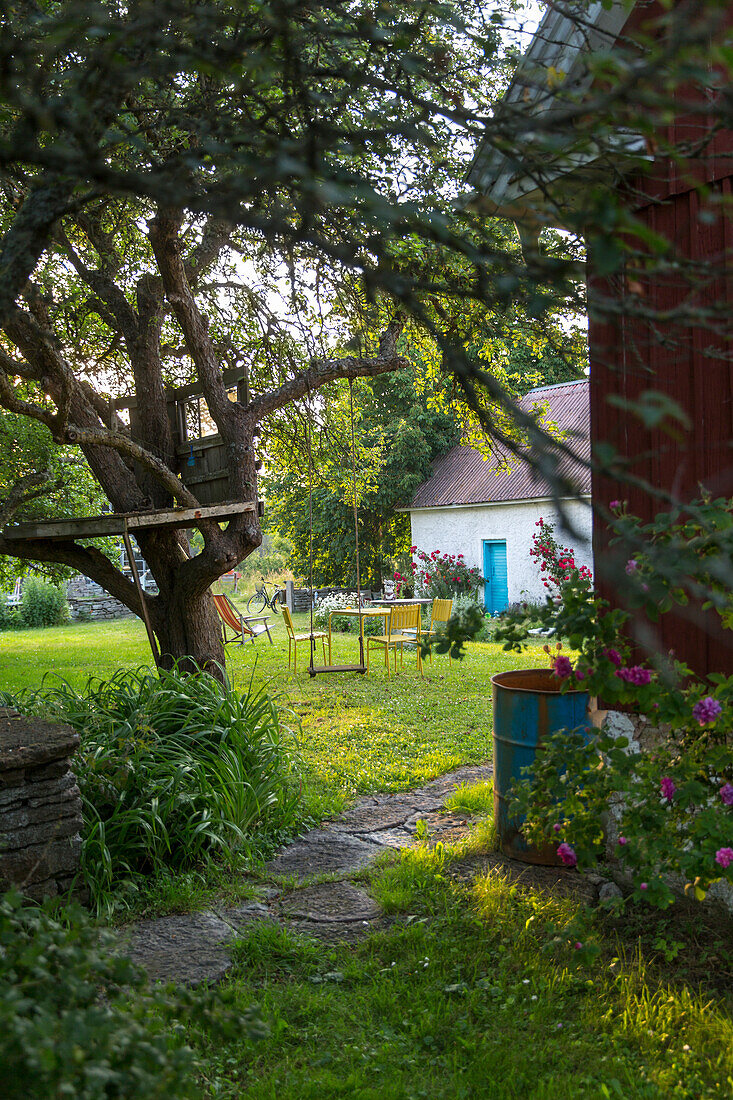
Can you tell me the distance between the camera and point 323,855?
425cm

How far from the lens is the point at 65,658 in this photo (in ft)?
41.9

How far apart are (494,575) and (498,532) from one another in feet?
3.25

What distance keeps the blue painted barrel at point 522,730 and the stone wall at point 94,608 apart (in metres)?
19.2

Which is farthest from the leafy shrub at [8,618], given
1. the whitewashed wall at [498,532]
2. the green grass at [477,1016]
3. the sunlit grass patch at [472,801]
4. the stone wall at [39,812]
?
the green grass at [477,1016]

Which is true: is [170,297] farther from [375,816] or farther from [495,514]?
[495,514]

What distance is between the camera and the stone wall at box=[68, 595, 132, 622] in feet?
72.3

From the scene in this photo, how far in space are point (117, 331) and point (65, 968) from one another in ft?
18.2

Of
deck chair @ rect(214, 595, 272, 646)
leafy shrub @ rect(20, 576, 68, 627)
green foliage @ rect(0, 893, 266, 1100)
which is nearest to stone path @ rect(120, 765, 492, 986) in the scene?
green foliage @ rect(0, 893, 266, 1100)

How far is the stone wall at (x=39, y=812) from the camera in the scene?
126 inches

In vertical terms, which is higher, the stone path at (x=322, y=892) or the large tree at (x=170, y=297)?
the large tree at (x=170, y=297)

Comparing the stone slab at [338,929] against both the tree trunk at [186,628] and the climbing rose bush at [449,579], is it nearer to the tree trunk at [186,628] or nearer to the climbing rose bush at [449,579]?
the tree trunk at [186,628]

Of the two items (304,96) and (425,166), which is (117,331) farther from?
(304,96)

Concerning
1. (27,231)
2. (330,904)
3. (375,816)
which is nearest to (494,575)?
(375,816)

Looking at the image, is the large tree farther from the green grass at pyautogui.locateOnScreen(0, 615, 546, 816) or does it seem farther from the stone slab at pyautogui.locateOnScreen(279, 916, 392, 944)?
the stone slab at pyautogui.locateOnScreen(279, 916, 392, 944)
